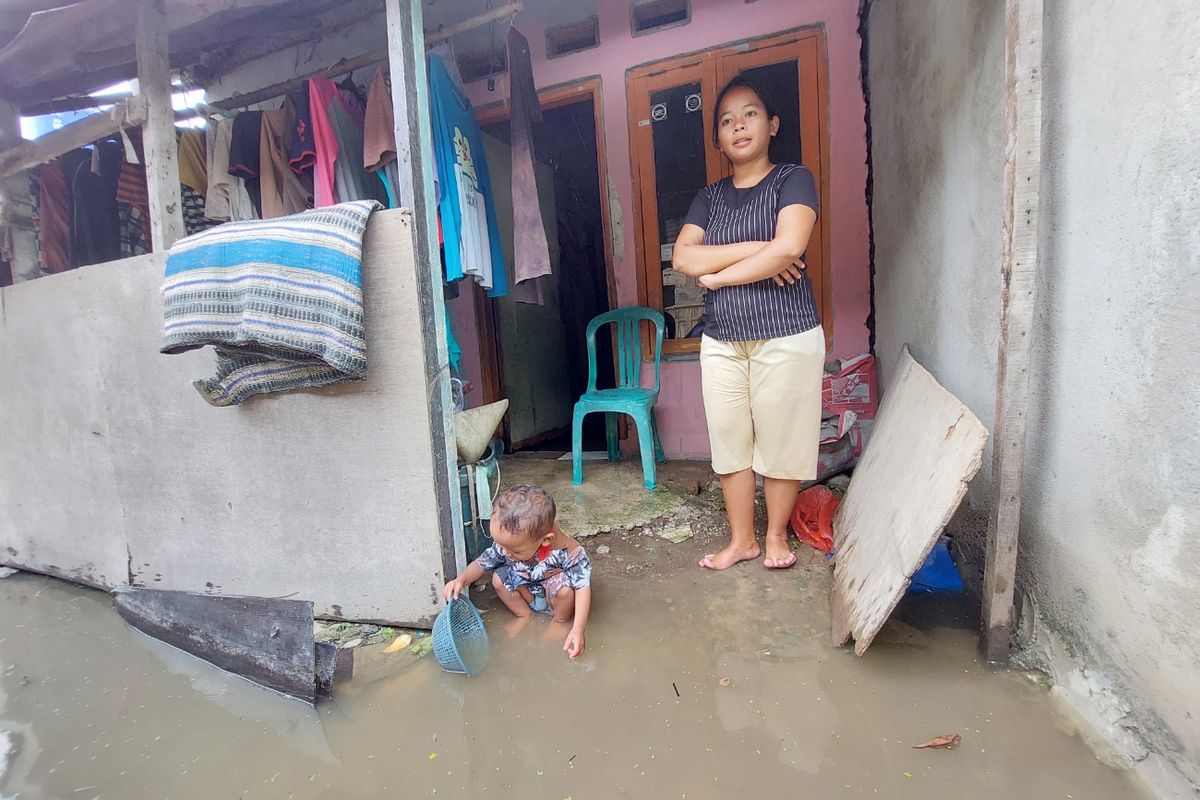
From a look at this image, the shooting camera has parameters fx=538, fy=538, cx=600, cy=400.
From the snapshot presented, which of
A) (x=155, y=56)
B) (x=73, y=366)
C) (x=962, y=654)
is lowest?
(x=962, y=654)

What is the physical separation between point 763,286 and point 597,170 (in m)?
2.13

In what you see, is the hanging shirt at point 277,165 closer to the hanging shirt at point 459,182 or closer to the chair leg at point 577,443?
the hanging shirt at point 459,182

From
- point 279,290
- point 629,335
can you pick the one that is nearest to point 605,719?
point 279,290

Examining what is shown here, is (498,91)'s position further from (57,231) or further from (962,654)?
(962,654)

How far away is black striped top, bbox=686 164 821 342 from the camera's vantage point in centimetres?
211

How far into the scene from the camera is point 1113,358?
4.00ft

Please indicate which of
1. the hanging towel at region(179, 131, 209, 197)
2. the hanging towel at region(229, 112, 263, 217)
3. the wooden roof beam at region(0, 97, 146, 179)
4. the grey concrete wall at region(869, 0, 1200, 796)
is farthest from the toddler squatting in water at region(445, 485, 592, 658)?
the hanging towel at region(179, 131, 209, 197)

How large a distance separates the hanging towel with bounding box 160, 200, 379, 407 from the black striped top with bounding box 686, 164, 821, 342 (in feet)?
4.53

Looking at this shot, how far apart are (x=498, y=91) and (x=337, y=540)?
3.31 m

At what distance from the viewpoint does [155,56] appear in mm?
2207

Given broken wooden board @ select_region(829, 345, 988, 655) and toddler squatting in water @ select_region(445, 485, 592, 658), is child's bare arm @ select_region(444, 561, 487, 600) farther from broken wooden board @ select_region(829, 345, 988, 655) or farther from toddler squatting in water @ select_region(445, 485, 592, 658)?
broken wooden board @ select_region(829, 345, 988, 655)

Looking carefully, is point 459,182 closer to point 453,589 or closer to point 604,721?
point 453,589

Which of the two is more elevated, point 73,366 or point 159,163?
point 159,163

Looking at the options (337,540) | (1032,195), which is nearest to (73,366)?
(337,540)
